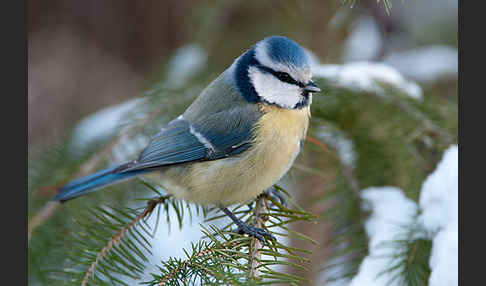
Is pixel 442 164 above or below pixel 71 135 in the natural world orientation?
below

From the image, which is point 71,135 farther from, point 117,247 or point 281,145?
point 281,145

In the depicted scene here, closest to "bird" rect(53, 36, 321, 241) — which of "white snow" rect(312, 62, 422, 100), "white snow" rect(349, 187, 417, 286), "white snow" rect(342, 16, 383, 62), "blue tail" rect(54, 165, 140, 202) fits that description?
"blue tail" rect(54, 165, 140, 202)

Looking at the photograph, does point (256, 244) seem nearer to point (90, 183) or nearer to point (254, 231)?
point (254, 231)

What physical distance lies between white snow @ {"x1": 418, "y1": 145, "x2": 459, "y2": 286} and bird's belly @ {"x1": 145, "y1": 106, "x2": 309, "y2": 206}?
400 millimetres

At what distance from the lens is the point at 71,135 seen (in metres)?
1.68

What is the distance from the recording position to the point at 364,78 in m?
1.50

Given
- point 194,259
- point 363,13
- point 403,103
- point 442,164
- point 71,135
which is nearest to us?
point 194,259

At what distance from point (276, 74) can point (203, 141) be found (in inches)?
12.3

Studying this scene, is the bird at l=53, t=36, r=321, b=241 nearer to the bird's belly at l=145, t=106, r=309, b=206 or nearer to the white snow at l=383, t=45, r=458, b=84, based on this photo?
the bird's belly at l=145, t=106, r=309, b=206

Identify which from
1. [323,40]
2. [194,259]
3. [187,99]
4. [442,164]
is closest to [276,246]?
[194,259]

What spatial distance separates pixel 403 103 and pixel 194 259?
3.05 ft

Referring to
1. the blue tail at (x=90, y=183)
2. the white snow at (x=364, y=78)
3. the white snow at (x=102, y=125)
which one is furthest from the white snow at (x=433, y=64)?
the blue tail at (x=90, y=183)

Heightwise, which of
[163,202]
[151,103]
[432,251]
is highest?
[151,103]

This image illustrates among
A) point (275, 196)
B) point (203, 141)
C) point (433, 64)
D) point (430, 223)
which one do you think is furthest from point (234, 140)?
point (433, 64)
